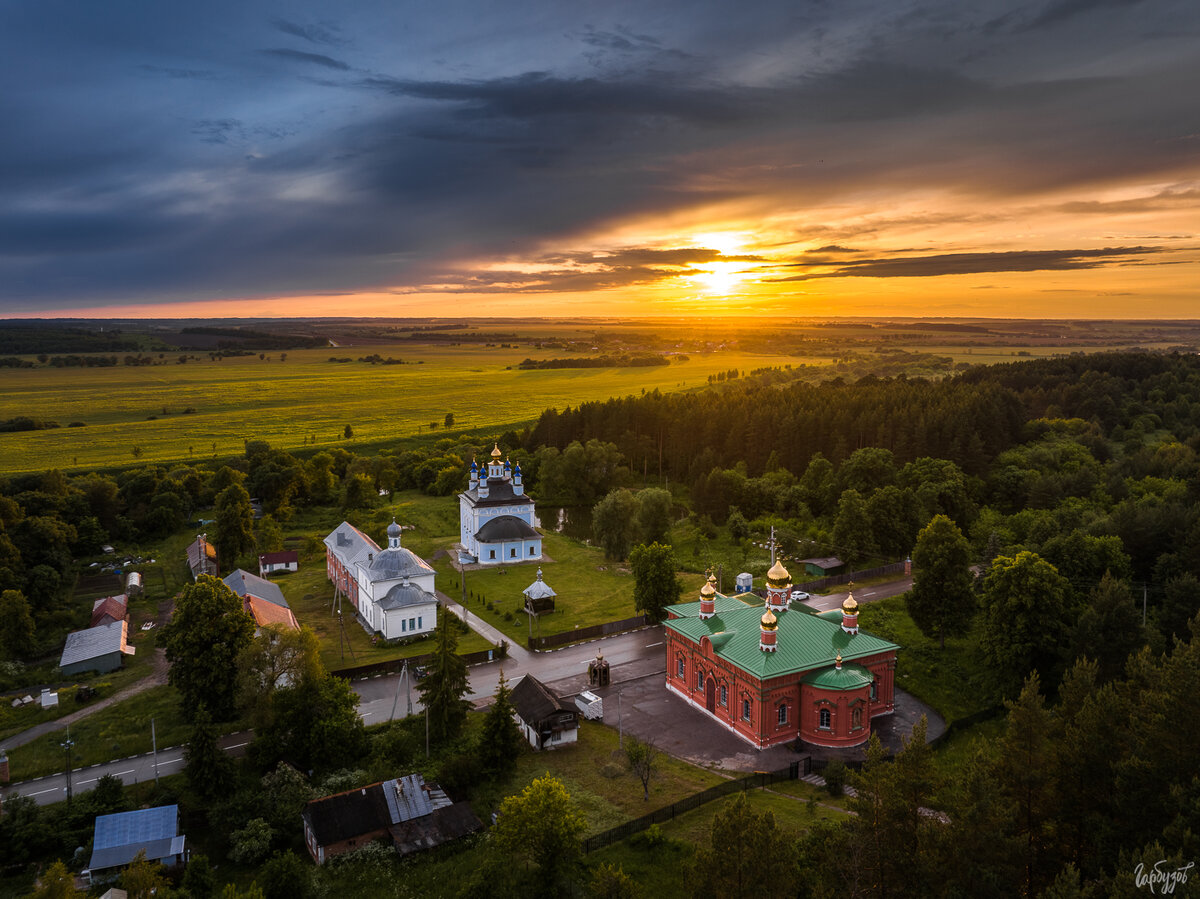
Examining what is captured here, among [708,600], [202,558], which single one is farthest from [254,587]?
[708,600]

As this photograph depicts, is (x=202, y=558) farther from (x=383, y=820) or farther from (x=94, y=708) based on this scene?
(x=383, y=820)

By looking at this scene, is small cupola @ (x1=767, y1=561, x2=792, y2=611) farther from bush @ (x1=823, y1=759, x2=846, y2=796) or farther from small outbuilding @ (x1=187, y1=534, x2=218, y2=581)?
small outbuilding @ (x1=187, y1=534, x2=218, y2=581)

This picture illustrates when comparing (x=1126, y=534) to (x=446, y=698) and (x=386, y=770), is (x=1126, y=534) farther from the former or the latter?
(x=386, y=770)

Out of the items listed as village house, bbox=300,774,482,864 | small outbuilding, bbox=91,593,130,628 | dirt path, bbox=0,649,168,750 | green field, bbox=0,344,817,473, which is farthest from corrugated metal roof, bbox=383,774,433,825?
green field, bbox=0,344,817,473

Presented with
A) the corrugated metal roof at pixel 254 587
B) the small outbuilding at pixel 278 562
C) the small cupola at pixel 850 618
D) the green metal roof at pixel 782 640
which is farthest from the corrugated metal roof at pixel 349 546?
the small cupola at pixel 850 618

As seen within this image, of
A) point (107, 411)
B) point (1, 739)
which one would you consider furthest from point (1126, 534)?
point (107, 411)

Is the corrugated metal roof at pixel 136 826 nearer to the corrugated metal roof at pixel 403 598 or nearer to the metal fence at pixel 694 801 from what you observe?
the metal fence at pixel 694 801
